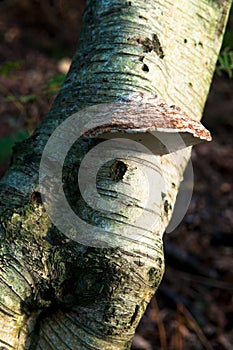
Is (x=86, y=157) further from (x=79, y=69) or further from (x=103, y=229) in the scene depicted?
(x=79, y=69)

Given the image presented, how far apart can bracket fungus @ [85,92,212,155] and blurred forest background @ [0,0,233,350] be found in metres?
1.39

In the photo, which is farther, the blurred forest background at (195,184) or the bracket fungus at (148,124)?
the blurred forest background at (195,184)

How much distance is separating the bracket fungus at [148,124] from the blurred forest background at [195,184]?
139 cm

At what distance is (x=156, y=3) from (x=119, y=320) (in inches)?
43.4

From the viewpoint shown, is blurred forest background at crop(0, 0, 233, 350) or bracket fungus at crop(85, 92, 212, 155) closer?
bracket fungus at crop(85, 92, 212, 155)

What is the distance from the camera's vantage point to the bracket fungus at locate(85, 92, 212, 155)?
122cm

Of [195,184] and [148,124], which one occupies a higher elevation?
[195,184]

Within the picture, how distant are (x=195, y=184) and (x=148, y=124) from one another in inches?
173

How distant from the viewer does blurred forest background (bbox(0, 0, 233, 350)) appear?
3.69m

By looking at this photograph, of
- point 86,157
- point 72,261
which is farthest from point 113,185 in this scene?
point 72,261

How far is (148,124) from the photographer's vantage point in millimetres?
1220

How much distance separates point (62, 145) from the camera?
147 centimetres

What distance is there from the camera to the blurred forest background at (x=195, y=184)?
3.69 m

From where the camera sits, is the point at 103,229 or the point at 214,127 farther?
the point at 214,127
